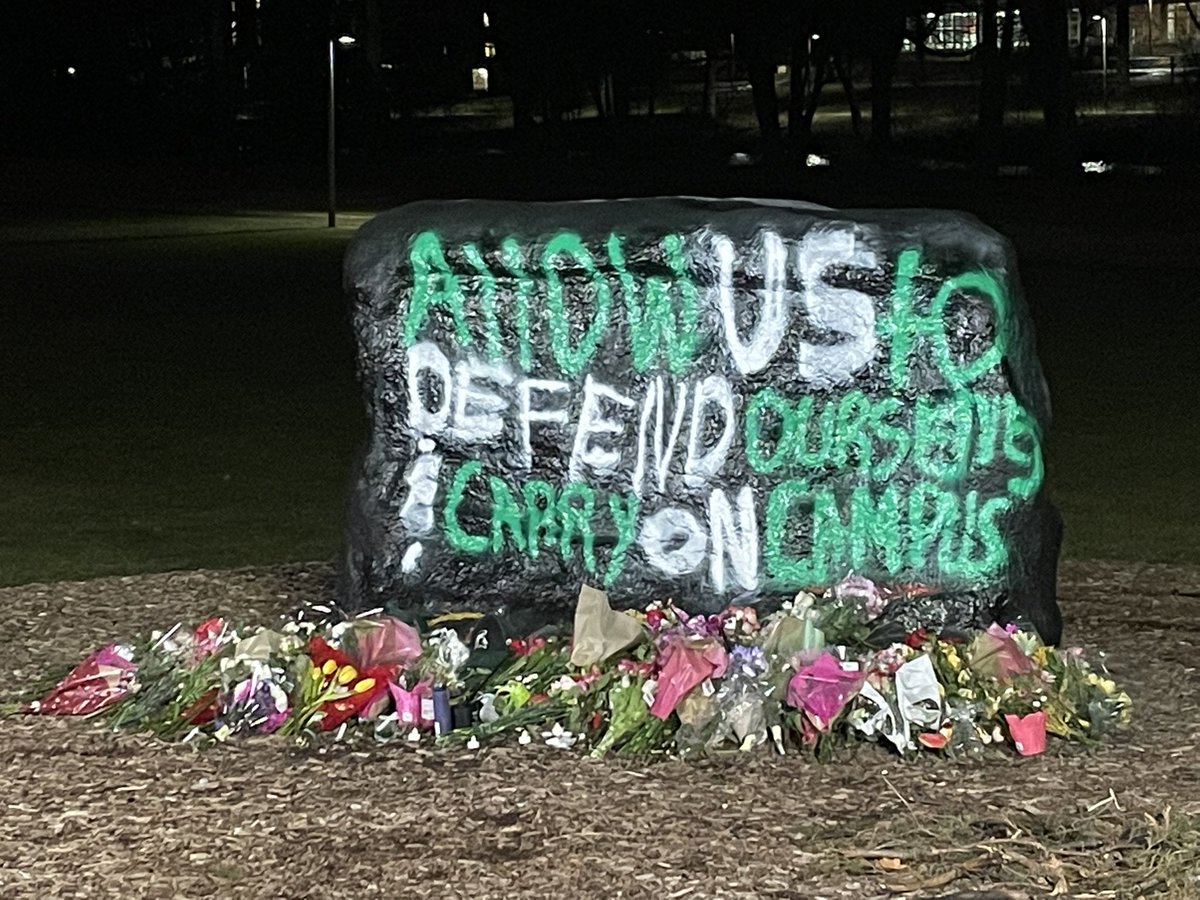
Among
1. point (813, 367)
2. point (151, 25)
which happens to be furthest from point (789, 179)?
point (813, 367)

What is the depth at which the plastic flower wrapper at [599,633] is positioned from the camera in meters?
6.34

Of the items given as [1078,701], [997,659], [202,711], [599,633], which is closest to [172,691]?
[202,711]

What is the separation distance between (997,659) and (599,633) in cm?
109

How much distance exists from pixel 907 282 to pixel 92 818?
278 centimetres

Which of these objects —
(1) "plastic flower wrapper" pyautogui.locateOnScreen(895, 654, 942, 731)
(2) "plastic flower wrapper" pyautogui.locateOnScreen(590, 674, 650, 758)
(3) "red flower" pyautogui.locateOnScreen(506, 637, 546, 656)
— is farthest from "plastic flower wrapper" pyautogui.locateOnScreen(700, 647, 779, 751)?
(3) "red flower" pyautogui.locateOnScreen(506, 637, 546, 656)

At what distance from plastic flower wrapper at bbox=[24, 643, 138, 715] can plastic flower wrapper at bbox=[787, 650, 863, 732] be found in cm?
192

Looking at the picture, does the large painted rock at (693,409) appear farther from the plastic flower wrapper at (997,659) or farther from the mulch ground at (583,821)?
the mulch ground at (583,821)

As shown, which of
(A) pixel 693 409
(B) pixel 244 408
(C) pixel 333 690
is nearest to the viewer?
(C) pixel 333 690

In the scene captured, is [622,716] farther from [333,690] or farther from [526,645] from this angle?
[333,690]

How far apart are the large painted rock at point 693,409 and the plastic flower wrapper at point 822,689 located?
67 centimetres

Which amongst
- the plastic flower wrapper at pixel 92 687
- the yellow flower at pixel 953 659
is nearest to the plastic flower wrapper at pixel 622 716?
the yellow flower at pixel 953 659

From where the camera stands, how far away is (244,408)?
13.9m

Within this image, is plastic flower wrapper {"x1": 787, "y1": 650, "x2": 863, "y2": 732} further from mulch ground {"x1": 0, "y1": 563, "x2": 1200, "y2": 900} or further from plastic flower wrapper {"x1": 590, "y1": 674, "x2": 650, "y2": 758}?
plastic flower wrapper {"x1": 590, "y1": 674, "x2": 650, "y2": 758}

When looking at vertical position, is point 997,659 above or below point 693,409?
below
